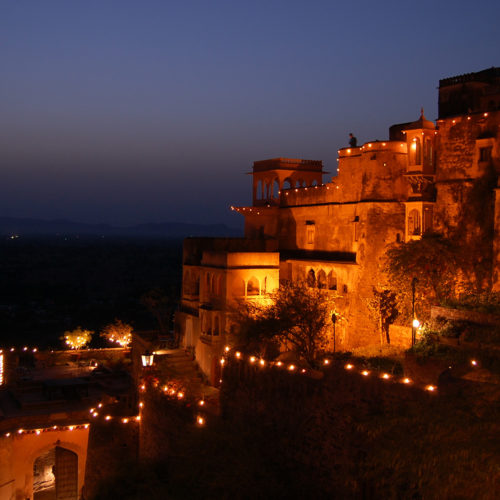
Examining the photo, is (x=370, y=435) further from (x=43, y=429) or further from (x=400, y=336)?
(x=43, y=429)

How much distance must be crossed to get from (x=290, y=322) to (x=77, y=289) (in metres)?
71.3

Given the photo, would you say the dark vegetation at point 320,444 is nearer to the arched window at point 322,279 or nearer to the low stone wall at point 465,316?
the low stone wall at point 465,316

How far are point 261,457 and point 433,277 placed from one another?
405 inches

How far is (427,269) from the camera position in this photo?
24.0m

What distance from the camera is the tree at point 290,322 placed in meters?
24.3

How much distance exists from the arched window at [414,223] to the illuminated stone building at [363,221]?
0.14 ft

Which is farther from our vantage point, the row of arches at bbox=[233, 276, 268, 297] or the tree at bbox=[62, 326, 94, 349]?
the tree at bbox=[62, 326, 94, 349]

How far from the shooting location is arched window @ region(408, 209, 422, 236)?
25734 millimetres

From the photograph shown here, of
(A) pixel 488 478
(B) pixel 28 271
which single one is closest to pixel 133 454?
(A) pixel 488 478

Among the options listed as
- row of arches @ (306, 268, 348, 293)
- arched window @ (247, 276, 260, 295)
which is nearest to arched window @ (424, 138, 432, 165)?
row of arches @ (306, 268, 348, 293)

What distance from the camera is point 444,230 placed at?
2448 centimetres

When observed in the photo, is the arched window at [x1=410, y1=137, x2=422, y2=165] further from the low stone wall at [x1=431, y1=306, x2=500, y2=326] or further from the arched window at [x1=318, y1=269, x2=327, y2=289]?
the low stone wall at [x1=431, y1=306, x2=500, y2=326]

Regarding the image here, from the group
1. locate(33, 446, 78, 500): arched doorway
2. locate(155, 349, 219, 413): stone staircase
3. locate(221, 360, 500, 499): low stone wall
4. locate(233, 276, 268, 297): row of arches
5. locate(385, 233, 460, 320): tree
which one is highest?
locate(385, 233, 460, 320): tree

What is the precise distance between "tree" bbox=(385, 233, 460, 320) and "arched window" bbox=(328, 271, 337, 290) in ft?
14.6
